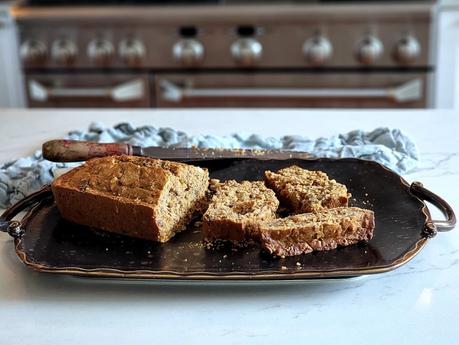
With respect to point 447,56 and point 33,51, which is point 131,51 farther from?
point 447,56

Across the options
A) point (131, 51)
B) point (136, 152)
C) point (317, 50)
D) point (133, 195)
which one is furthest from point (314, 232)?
point (131, 51)

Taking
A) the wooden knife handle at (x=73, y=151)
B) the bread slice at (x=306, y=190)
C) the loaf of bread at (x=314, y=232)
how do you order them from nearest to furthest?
1. the loaf of bread at (x=314, y=232)
2. the bread slice at (x=306, y=190)
3. the wooden knife handle at (x=73, y=151)

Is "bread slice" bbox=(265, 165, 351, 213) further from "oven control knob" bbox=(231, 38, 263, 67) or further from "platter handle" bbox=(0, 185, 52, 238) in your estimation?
"oven control knob" bbox=(231, 38, 263, 67)

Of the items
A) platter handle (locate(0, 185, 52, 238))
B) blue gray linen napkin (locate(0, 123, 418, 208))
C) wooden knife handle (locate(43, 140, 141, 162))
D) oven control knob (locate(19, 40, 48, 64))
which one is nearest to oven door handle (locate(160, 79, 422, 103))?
oven control knob (locate(19, 40, 48, 64))

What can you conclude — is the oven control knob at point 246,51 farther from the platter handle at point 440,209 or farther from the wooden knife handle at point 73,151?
the platter handle at point 440,209

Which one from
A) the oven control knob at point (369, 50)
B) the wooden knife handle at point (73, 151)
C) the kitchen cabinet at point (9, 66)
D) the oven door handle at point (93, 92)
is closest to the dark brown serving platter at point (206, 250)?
the wooden knife handle at point (73, 151)
